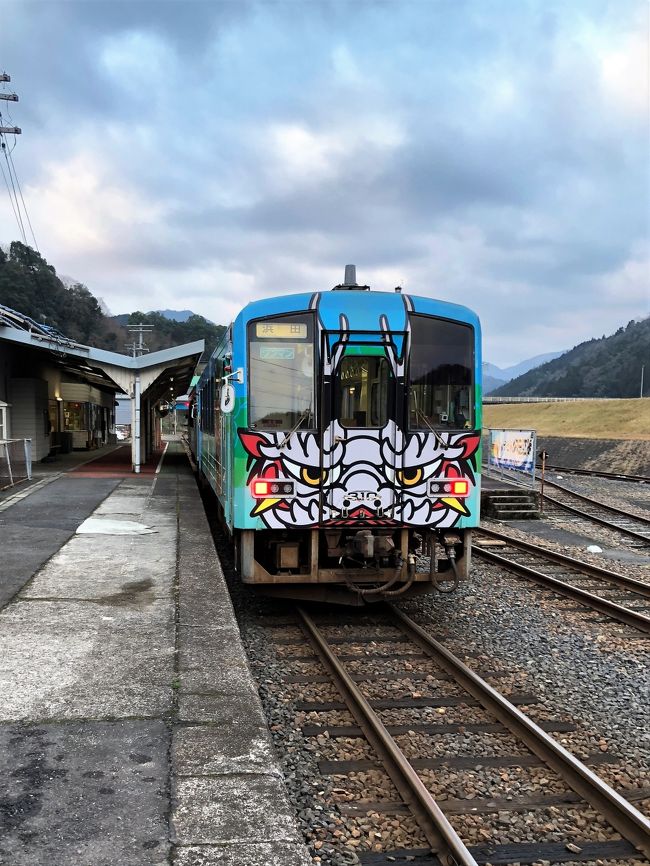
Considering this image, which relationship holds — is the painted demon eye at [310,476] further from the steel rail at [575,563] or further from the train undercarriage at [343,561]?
the steel rail at [575,563]

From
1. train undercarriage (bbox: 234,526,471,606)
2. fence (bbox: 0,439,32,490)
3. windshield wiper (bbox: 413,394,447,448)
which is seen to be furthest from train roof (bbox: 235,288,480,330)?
fence (bbox: 0,439,32,490)

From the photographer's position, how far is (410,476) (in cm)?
642

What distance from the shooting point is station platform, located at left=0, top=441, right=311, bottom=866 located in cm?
280

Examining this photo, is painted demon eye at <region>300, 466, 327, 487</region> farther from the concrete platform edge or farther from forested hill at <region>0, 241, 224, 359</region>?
forested hill at <region>0, 241, 224, 359</region>

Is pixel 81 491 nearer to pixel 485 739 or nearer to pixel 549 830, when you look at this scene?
pixel 485 739

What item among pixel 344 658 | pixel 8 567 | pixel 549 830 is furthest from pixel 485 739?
pixel 8 567

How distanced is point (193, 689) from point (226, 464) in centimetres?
359

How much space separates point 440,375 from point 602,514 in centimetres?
1097

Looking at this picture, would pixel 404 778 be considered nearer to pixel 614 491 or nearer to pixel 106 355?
pixel 106 355

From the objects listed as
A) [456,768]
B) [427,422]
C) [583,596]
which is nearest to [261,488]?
[427,422]

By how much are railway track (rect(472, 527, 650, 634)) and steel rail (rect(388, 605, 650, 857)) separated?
8.65 ft

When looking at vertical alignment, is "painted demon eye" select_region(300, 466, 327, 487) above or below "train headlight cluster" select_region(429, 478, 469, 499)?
above

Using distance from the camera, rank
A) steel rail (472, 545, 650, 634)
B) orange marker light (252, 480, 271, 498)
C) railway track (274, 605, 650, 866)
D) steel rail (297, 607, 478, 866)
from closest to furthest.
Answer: steel rail (297, 607, 478, 866)
railway track (274, 605, 650, 866)
orange marker light (252, 480, 271, 498)
steel rail (472, 545, 650, 634)

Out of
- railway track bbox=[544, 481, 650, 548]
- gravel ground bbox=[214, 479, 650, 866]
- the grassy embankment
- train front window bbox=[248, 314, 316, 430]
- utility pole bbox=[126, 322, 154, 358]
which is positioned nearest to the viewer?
gravel ground bbox=[214, 479, 650, 866]
